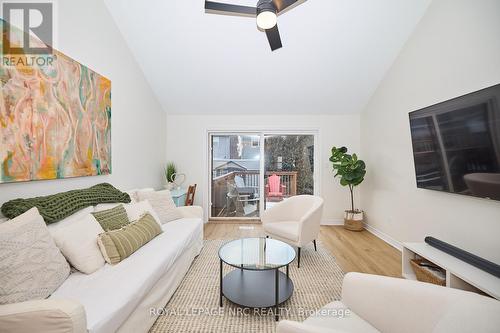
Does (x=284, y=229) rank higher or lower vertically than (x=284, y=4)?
lower

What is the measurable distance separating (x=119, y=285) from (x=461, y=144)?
112 inches

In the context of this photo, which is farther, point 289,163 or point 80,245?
point 289,163

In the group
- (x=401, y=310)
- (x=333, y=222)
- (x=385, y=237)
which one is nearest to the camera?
(x=401, y=310)

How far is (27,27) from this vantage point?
1771mm

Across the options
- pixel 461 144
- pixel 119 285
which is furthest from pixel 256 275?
pixel 461 144

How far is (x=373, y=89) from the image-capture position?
12.1ft

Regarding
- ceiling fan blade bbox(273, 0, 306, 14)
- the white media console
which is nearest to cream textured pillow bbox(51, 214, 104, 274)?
ceiling fan blade bbox(273, 0, 306, 14)

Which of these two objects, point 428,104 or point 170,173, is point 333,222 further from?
point 170,173

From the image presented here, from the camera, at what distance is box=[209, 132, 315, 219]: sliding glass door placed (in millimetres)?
4496

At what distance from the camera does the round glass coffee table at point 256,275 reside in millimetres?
1801

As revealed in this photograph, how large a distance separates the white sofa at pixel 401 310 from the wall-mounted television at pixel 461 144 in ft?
4.13

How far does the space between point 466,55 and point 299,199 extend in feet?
7.49

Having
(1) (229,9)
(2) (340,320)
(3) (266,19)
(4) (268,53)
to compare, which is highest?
(4) (268,53)

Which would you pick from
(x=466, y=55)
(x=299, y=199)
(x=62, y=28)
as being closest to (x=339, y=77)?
(x=466, y=55)
